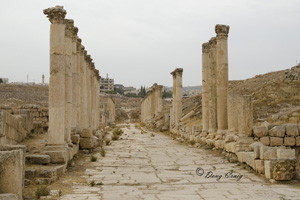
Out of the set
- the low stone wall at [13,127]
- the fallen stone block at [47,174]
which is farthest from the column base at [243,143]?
the low stone wall at [13,127]

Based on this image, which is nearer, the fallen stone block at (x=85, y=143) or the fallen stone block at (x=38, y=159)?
the fallen stone block at (x=38, y=159)

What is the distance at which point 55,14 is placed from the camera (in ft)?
37.6

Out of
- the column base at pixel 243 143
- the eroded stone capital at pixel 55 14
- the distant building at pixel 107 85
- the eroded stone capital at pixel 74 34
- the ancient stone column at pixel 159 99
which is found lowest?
the column base at pixel 243 143

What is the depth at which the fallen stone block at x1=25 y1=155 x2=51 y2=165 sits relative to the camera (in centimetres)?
998

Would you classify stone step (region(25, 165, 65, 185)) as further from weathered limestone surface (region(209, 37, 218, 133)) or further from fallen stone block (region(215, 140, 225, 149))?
weathered limestone surface (region(209, 37, 218, 133))

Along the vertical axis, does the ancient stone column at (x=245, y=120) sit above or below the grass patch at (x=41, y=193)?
above

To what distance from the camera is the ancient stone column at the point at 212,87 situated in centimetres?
1764

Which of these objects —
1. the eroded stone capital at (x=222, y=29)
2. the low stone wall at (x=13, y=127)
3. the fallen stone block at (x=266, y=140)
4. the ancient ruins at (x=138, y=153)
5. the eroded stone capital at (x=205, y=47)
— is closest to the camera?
the ancient ruins at (x=138, y=153)

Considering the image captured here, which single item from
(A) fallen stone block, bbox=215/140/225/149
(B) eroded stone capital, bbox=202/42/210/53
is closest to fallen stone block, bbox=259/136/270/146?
(A) fallen stone block, bbox=215/140/225/149

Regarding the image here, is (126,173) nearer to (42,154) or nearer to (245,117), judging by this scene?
(42,154)

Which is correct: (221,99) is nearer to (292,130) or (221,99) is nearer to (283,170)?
(292,130)

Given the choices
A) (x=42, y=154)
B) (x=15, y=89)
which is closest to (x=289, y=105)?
(x=42, y=154)

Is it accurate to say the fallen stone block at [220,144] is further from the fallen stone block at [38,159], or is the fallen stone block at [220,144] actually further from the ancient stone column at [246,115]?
the fallen stone block at [38,159]

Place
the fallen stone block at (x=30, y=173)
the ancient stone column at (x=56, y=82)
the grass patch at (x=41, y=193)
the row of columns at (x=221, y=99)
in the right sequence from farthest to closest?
the row of columns at (x=221, y=99)
the ancient stone column at (x=56, y=82)
the fallen stone block at (x=30, y=173)
the grass patch at (x=41, y=193)
